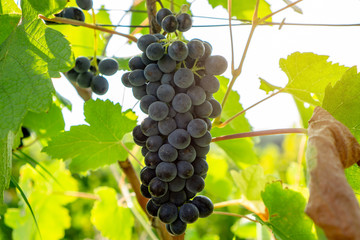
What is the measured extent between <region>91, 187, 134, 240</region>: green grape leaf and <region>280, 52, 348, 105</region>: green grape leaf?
2.74ft

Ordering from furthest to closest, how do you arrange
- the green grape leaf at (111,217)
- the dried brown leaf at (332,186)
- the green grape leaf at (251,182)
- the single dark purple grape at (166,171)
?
1. the green grape leaf at (111,217)
2. the green grape leaf at (251,182)
3. the single dark purple grape at (166,171)
4. the dried brown leaf at (332,186)

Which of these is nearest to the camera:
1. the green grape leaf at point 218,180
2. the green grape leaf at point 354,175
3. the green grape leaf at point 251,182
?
the green grape leaf at point 354,175

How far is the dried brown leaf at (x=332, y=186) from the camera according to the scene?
1.37ft

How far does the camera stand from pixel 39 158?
6.63 ft

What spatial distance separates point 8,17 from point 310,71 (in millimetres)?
707

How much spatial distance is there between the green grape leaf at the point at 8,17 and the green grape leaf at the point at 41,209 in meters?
0.86

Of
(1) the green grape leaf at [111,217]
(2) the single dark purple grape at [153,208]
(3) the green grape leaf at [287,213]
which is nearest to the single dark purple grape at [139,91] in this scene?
(2) the single dark purple grape at [153,208]

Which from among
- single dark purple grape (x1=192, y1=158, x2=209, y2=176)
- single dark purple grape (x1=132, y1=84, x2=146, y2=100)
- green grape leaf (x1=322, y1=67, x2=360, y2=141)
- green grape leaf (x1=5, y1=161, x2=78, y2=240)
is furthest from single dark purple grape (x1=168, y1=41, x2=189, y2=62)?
green grape leaf (x1=5, y1=161, x2=78, y2=240)

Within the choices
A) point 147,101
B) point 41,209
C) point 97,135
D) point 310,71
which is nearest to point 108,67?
point 97,135

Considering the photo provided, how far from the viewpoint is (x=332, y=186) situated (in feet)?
1.47

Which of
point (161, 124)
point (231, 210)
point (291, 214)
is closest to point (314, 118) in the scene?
point (161, 124)

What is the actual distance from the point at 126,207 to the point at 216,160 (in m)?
0.63

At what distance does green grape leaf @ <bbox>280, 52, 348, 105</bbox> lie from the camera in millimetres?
819

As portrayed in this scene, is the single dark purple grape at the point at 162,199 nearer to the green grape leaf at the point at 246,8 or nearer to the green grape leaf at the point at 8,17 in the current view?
the green grape leaf at the point at 8,17
